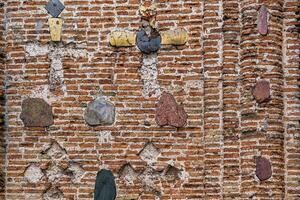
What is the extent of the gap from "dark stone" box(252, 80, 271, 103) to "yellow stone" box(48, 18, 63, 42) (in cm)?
210

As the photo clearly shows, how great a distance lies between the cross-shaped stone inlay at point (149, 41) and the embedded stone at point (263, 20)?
768 millimetres

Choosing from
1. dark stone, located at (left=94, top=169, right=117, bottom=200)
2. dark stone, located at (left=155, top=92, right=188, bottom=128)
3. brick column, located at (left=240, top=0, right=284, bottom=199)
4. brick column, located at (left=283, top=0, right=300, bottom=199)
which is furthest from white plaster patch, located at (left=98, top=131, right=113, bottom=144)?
brick column, located at (left=283, top=0, right=300, bottom=199)

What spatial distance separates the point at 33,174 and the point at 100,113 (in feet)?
2.98

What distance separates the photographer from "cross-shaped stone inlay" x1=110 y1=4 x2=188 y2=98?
8398 millimetres

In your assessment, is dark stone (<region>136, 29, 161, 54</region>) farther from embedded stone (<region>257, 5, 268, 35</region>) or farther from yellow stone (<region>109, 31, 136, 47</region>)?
embedded stone (<region>257, 5, 268, 35</region>)

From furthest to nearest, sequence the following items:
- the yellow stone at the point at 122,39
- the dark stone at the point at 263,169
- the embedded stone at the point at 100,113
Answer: the yellow stone at the point at 122,39 → the embedded stone at the point at 100,113 → the dark stone at the point at 263,169

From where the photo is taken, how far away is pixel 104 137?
8.35 meters

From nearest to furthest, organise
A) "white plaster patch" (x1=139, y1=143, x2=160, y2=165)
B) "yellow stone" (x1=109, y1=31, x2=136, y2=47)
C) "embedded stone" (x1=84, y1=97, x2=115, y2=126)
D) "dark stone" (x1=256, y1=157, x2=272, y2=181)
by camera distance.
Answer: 1. "dark stone" (x1=256, y1=157, x2=272, y2=181)
2. "white plaster patch" (x1=139, y1=143, x2=160, y2=165)
3. "embedded stone" (x1=84, y1=97, x2=115, y2=126)
4. "yellow stone" (x1=109, y1=31, x2=136, y2=47)

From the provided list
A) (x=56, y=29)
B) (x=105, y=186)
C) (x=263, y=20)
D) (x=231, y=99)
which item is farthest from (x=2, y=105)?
(x=263, y=20)

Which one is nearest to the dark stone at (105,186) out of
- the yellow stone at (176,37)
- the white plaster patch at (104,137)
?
the white plaster patch at (104,137)

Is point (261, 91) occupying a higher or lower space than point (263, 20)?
lower

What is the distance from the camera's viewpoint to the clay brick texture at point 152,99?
8.02 m

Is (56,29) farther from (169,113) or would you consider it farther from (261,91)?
(261,91)

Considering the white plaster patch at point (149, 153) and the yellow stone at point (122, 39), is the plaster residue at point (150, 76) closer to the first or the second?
the yellow stone at point (122, 39)
